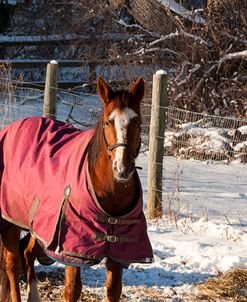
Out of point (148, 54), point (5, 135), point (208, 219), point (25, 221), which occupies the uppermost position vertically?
point (148, 54)

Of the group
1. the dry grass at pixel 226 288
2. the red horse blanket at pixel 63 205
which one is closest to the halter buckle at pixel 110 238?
the red horse blanket at pixel 63 205

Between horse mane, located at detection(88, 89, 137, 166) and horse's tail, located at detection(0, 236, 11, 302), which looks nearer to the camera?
horse mane, located at detection(88, 89, 137, 166)

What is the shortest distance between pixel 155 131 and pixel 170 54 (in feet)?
18.4

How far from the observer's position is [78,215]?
3615 mm

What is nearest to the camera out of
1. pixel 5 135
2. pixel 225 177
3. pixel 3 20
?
pixel 5 135

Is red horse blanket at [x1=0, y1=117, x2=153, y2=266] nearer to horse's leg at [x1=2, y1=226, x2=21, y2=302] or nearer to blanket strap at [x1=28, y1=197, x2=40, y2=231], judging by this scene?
blanket strap at [x1=28, y1=197, x2=40, y2=231]

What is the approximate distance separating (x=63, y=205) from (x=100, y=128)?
45cm

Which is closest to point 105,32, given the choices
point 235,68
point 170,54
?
point 170,54

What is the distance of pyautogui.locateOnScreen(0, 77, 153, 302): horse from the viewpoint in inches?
135

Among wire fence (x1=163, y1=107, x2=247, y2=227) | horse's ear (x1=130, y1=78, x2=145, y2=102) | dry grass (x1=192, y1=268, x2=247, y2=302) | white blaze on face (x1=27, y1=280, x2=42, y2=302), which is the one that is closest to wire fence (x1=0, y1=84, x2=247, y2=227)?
wire fence (x1=163, y1=107, x2=247, y2=227)

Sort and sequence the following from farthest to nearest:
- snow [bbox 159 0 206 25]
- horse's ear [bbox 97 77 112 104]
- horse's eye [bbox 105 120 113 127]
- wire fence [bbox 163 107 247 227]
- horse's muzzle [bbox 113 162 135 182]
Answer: snow [bbox 159 0 206 25] → wire fence [bbox 163 107 247 227] → horse's ear [bbox 97 77 112 104] → horse's eye [bbox 105 120 113 127] → horse's muzzle [bbox 113 162 135 182]

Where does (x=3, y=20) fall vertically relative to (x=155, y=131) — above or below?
above

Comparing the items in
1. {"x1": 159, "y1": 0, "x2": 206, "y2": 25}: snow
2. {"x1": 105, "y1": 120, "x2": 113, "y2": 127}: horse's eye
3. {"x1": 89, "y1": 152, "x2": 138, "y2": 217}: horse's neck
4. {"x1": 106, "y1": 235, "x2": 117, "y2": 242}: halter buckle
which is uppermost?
{"x1": 159, "y1": 0, "x2": 206, "y2": 25}: snow

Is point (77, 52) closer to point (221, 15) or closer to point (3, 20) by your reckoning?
point (3, 20)
